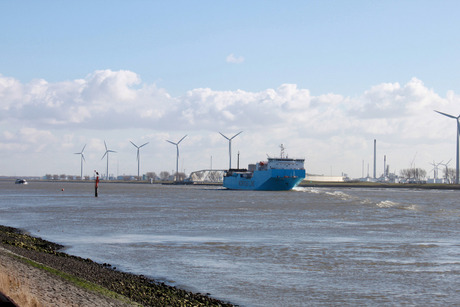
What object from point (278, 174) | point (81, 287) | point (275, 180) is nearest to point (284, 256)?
point (81, 287)

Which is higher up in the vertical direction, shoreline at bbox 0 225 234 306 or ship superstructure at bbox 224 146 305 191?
ship superstructure at bbox 224 146 305 191

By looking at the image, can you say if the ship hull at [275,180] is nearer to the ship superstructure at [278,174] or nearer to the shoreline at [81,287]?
the ship superstructure at [278,174]

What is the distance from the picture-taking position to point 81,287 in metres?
16.1

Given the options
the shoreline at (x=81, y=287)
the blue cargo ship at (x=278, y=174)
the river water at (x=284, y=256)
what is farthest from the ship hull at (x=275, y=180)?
the shoreline at (x=81, y=287)

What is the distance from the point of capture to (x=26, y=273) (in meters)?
16.0

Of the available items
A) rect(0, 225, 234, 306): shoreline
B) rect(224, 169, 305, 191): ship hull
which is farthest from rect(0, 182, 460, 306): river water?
rect(224, 169, 305, 191): ship hull

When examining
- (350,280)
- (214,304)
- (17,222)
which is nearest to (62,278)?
(214,304)

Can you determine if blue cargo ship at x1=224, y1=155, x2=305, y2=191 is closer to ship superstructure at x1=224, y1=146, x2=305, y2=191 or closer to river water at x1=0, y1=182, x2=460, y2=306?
ship superstructure at x1=224, y1=146, x2=305, y2=191

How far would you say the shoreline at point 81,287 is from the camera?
44.5 ft

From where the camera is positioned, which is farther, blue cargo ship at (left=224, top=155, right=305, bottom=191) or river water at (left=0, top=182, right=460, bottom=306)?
blue cargo ship at (left=224, top=155, right=305, bottom=191)

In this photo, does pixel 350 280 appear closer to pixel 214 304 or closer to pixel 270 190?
pixel 214 304

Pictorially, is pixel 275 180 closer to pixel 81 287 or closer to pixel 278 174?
pixel 278 174

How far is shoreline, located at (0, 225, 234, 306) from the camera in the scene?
44.5ft

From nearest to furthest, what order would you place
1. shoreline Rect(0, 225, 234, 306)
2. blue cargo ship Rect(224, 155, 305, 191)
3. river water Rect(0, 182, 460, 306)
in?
shoreline Rect(0, 225, 234, 306) < river water Rect(0, 182, 460, 306) < blue cargo ship Rect(224, 155, 305, 191)
